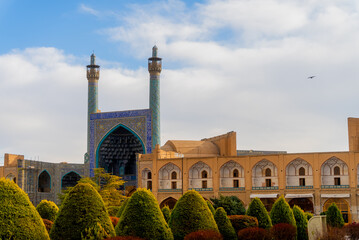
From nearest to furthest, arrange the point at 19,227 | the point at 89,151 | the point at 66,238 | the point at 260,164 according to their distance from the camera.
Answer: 1. the point at 19,227
2. the point at 66,238
3. the point at 260,164
4. the point at 89,151

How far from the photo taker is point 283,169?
35.1 metres

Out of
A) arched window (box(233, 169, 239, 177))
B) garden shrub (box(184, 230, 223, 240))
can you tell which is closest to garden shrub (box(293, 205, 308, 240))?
garden shrub (box(184, 230, 223, 240))

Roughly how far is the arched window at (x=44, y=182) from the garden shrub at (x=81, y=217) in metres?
38.2

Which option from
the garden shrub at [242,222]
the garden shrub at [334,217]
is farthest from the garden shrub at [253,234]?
the garden shrub at [334,217]

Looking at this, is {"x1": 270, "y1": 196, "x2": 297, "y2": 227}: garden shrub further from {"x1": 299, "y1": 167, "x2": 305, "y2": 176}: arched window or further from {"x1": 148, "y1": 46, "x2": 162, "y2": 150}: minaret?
{"x1": 148, "y1": 46, "x2": 162, "y2": 150}: minaret

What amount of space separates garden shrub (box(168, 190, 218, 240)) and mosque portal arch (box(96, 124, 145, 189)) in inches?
1230

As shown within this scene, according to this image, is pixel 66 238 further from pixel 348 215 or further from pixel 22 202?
pixel 348 215

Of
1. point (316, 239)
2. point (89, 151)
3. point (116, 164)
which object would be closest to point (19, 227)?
point (316, 239)

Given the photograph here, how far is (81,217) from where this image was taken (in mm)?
10797

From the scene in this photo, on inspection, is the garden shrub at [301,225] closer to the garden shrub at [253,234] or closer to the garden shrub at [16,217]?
the garden shrub at [253,234]

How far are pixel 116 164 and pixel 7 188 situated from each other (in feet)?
128

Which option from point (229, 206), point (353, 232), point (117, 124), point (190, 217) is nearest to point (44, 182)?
point (117, 124)

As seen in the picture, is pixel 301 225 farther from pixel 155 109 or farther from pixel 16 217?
pixel 155 109

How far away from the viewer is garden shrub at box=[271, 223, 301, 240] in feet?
56.7
